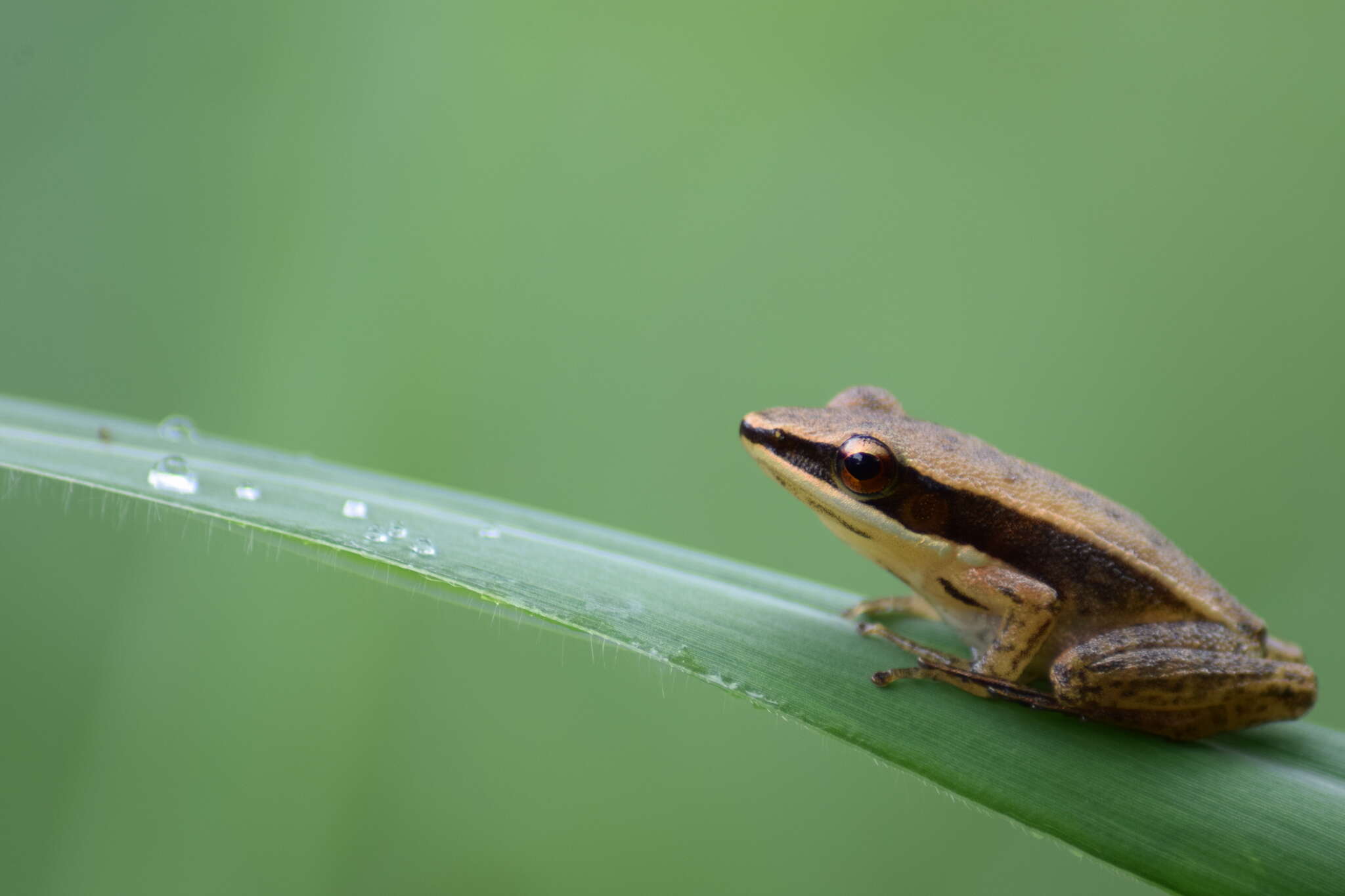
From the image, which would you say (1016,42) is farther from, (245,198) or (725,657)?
(725,657)

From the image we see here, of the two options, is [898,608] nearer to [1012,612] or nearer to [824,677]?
[1012,612]

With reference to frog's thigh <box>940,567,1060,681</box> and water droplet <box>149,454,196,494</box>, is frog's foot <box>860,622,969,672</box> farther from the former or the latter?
water droplet <box>149,454,196,494</box>

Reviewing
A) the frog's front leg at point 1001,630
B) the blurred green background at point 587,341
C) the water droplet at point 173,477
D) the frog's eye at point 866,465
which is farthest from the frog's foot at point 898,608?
the water droplet at point 173,477

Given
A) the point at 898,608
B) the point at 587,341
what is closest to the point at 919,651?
the point at 898,608

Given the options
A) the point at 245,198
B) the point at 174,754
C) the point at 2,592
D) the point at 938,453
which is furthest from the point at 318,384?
the point at 938,453

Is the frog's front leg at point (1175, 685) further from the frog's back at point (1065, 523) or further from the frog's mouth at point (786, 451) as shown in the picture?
the frog's mouth at point (786, 451)

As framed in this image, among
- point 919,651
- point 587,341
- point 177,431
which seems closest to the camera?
point 919,651

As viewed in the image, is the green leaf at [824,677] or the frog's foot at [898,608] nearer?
the green leaf at [824,677]
